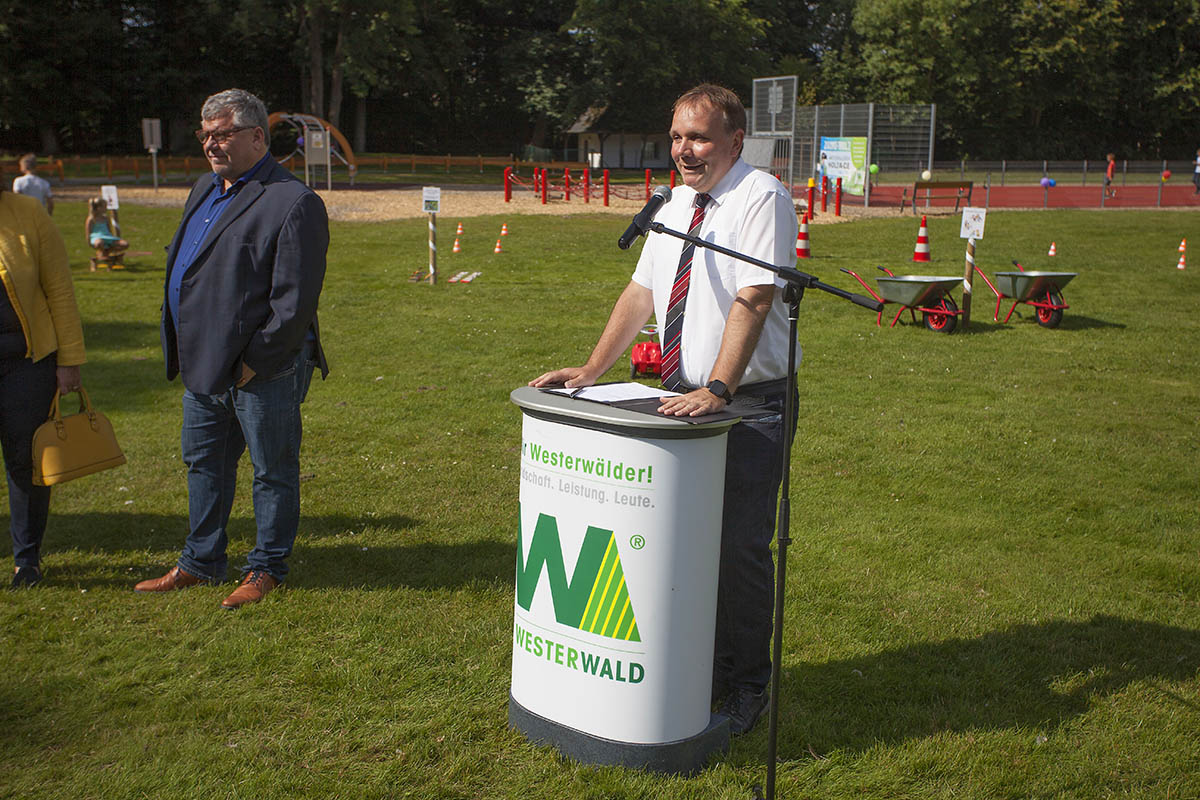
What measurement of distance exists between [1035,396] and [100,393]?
27.3 feet

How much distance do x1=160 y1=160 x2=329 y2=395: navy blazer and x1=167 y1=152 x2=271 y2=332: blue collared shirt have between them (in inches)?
1.6

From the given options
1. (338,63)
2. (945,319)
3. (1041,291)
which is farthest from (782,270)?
(338,63)

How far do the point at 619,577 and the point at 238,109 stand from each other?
2.69 meters

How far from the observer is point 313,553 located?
5.54 meters

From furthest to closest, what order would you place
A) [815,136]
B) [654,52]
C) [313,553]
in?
[654,52] → [815,136] → [313,553]

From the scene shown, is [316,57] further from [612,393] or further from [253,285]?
[612,393]

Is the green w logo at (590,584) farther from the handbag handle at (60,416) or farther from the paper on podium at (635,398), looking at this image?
the handbag handle at (60,416)

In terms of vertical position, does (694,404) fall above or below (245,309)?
below

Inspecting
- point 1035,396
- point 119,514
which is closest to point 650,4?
point 1035,396

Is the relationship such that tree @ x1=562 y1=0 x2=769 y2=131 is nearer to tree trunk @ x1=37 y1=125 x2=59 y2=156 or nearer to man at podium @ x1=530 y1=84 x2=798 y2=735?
tree trunk @ x1=37 y1=125 x2=59 y2=156

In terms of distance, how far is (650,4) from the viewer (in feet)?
172

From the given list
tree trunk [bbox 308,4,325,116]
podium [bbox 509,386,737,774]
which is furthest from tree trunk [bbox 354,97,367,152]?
podium [bbox 509,386,737,774]

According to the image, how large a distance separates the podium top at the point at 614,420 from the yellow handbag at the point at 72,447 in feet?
8.48

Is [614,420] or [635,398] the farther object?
[635,398]
